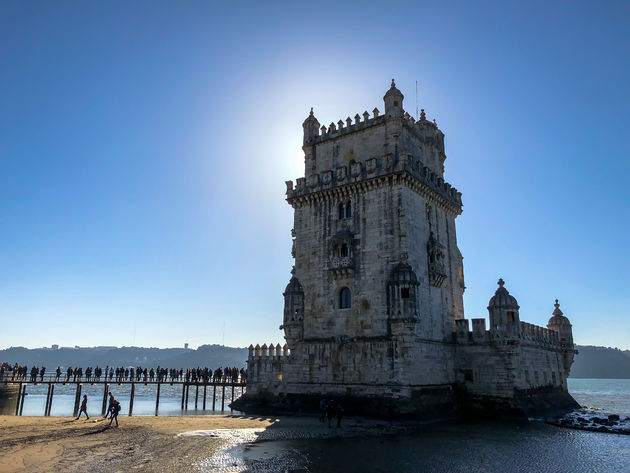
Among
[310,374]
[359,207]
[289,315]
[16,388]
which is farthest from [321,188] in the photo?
[16,388]

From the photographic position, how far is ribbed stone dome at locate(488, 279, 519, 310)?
3519 centimetres

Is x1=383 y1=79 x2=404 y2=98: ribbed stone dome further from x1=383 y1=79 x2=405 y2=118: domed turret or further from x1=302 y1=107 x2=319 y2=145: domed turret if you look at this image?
x1=302 y1=107 x2=319 y2=145: domed turret

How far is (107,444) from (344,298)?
1834 centimetres

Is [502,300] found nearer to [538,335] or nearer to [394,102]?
[538,335]

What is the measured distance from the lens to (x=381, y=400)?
102 feet

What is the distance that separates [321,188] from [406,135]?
25.9 feet

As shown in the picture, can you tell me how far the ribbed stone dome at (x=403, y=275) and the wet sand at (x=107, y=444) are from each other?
1220 centimetres

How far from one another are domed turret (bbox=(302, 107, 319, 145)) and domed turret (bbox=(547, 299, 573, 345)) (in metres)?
29.8

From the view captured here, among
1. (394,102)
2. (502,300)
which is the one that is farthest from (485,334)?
(394,102)

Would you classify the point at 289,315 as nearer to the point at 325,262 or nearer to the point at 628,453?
the point at 325,262

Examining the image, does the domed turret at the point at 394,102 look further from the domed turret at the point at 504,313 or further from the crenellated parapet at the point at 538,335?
the crenellated parapet at the point at 538,335

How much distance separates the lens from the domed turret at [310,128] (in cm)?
4091

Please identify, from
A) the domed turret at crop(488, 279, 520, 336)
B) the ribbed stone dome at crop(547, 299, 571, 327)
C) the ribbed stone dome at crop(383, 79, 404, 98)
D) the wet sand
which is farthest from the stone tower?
the ribbed stone dome at crop(547, 299, 571, 327)

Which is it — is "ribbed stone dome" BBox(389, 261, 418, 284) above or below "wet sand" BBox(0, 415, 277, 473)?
above
